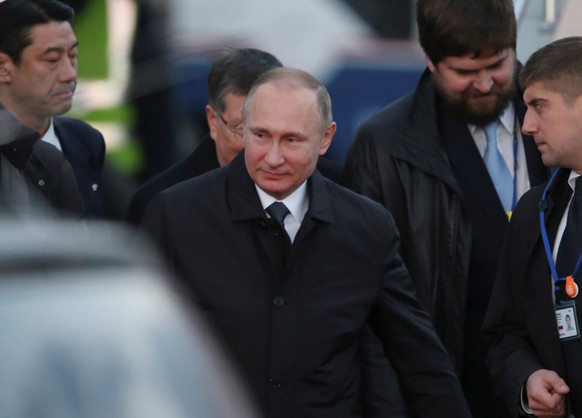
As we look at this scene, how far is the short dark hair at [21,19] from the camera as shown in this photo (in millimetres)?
5629

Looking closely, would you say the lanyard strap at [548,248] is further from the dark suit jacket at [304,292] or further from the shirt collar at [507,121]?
the shirt collar at [507,121]

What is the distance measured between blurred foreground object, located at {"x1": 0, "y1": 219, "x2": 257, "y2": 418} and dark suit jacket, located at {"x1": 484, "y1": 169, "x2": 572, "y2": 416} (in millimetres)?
2451

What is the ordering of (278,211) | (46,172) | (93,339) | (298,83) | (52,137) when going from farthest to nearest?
(52,137), (46,172), (298,83), (278,211), (93,339)

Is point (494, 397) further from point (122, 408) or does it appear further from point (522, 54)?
point (122, 408)

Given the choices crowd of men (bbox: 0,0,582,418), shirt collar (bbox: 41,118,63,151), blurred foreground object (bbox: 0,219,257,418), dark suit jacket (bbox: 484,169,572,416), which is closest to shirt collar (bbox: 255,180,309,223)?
crowd of men (bbox: 0,0,582,418)

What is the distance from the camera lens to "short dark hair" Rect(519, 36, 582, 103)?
4.73 metres

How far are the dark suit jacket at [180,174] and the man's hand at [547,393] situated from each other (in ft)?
4.15

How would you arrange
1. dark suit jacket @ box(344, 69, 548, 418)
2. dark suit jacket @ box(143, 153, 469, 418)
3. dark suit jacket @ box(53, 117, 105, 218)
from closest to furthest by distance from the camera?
dark suit jacket @ box(143, 153, 469, 418)
dark suit jacket @ box(344, 69, 548, 418)
dark suit jacket @ box(53, 117, 105, 218)

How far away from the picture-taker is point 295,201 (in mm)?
4543

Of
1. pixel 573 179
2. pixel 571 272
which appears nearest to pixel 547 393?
pixel 571 272

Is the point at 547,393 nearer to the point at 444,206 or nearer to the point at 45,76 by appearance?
the point at 444,206

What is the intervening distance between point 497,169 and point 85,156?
1.48m

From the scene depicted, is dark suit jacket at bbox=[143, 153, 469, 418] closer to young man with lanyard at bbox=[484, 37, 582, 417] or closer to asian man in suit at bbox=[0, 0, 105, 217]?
young man with lanyard at bbox=[484, 37, 582, 417]

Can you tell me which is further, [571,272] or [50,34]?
[50,34]
